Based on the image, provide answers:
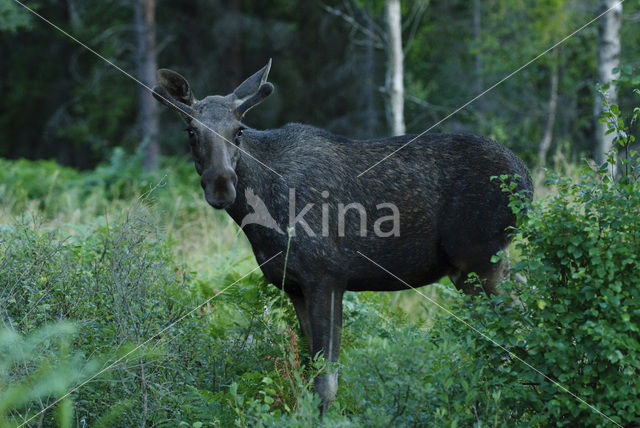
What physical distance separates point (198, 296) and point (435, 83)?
61.3ft

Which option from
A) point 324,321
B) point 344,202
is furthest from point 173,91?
point 324,321

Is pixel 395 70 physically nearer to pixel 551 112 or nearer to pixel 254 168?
pixel 551 112

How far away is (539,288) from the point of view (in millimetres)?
4012

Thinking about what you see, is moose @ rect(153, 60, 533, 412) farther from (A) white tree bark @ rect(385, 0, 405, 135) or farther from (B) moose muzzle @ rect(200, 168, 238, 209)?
(A) white tree bark @ rect(385, 0, 405, 135)

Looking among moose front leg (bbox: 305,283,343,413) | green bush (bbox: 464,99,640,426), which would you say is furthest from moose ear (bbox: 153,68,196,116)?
green bush (bbox: 464,99,640,426)

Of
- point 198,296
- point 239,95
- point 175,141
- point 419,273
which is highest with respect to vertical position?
point 239,95

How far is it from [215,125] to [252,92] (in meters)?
0.56

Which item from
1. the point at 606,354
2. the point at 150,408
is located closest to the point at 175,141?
the point at 150,408

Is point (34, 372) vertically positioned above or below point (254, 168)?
below

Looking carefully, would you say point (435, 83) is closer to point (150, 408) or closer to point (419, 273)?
point (419, 273)

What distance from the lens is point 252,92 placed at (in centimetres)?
538

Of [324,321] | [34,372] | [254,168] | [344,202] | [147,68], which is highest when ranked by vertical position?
[147,68]

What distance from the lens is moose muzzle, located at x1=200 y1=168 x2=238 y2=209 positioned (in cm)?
476

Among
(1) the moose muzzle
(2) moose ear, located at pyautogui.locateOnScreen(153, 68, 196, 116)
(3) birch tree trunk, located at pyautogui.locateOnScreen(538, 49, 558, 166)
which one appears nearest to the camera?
(1) the moose muzzle
